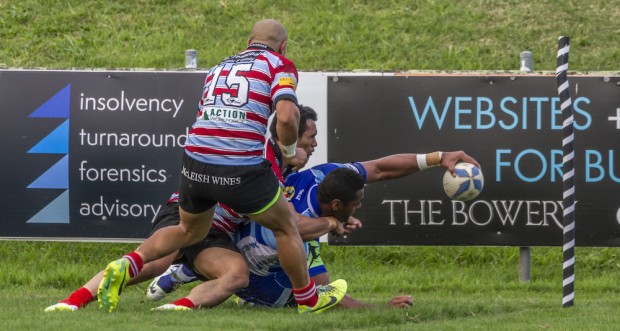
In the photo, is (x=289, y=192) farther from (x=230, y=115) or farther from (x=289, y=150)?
(x=230, y=115)

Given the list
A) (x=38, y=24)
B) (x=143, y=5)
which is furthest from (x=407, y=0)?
(x=38, y=24)

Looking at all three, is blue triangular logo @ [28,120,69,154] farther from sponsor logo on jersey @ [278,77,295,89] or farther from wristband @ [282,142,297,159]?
sponsor logo on jersey @ [278,77,295,89]

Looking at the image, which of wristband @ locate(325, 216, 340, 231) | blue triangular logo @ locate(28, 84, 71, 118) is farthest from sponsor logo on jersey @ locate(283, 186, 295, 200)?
blue triangular logo @ locate(28, 84, 71, 118)

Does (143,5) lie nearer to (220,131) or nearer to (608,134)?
(608,134)

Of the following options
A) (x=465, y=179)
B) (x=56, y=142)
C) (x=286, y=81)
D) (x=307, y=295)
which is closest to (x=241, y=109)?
(x=286, y=81)

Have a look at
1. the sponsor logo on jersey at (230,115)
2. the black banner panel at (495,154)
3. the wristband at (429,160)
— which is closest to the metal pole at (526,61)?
the black banner panel at (495,154)

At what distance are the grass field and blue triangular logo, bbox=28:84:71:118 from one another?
139cm

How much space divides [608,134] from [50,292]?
4950mm

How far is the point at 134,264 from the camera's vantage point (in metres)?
7.57

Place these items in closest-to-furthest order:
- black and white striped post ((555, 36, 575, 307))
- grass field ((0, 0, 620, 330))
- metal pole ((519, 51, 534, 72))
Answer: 1. black and white striped post ((555, 36, 575, 307))
2. grass field ((0, 0, 620, 330))
3. metal pole ((519, 51, 534, 72))

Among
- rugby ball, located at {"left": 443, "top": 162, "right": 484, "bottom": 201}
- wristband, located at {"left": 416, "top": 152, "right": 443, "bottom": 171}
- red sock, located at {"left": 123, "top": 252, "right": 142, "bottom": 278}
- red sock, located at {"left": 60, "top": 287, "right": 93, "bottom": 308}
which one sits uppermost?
wristband, located at {"left": 416, "top": 152, "right": 443, "bottom": 171}

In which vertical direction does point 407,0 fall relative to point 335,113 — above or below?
above

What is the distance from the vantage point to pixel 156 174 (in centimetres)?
1062

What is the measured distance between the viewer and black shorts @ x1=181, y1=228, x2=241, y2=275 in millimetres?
8164
